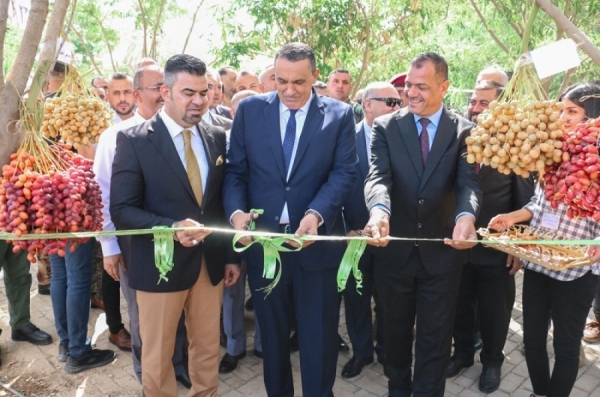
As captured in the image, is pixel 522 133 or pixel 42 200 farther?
pixel 42 200

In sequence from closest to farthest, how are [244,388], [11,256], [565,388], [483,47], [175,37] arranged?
[565,388] → [244,388] → [11,256] → [483,47] → [175,37]

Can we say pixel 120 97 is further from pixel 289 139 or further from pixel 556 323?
pixel 556 323

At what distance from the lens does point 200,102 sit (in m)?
3.17

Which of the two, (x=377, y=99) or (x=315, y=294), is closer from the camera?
(x=315, y=294)

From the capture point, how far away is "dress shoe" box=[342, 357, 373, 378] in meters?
4.19

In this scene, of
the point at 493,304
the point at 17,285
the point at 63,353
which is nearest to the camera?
the point at 493,304

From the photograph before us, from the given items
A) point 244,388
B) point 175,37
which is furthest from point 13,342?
point 175,37

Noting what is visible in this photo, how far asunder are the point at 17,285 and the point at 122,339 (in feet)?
3.52

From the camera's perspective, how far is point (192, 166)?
128 inches

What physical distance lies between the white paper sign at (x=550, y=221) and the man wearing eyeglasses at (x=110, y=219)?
280 centimetres

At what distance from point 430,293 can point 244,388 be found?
5.52 ft

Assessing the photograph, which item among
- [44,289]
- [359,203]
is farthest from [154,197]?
[44,289]

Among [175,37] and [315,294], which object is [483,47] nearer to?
[315,294]

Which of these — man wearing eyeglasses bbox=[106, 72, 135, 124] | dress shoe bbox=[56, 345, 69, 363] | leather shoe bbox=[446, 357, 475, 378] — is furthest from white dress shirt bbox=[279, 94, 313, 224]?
man wearing eyeglasses bbox=[106, 72, 135, 124]
